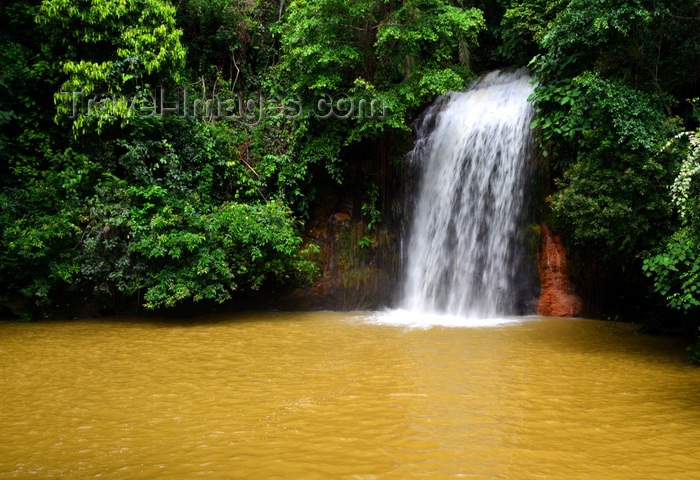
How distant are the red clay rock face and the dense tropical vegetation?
0.26m

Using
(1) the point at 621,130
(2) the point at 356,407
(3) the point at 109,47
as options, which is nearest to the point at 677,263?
(1) the point at 621,130

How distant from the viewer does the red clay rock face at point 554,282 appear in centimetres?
1071

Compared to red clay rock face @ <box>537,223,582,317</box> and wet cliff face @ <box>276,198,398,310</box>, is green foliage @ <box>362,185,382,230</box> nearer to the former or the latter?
wet cliff face @ <box>276,198,398,310</box>

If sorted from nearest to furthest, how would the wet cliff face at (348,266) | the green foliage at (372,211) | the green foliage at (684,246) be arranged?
the green foliage at (684,246) → the wet cliff face at (348,266) → the green foliage at (372,211)

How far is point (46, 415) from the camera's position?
16.9 feet

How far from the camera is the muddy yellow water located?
12.9 ft

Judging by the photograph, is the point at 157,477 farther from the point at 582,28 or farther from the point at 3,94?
the point at 3,94

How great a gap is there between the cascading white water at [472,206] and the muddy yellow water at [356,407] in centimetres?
251

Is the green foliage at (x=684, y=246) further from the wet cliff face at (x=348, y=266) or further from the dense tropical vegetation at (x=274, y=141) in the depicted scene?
the wet cliff face at (x=348, y=266)

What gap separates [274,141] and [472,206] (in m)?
5.62

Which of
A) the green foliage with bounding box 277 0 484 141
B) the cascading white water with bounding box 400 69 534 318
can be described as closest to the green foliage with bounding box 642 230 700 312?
the cascading white water with bounding box 400 69 534 318

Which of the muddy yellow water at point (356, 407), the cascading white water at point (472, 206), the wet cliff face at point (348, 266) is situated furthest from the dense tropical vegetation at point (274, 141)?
the muddy yellow water at point (356, 407)

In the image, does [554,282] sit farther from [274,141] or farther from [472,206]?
[274,141]

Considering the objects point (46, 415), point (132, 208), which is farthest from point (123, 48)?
point (46, 415)
